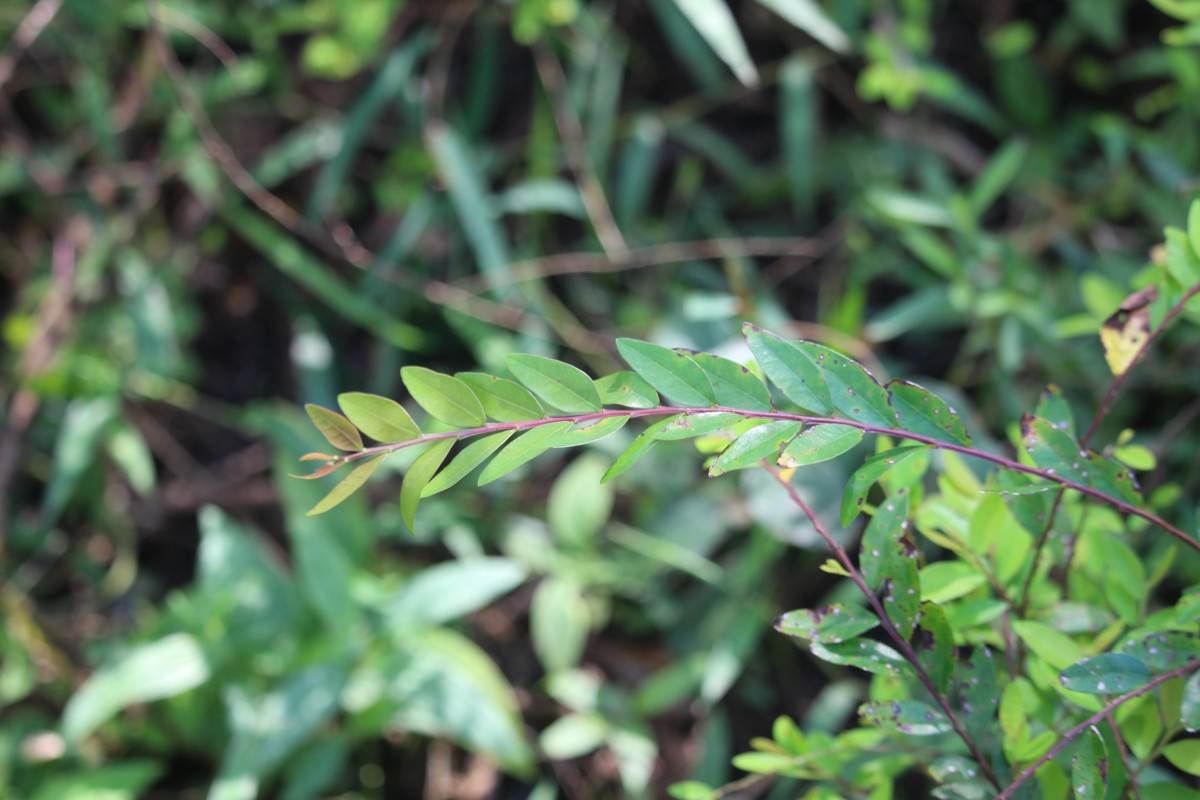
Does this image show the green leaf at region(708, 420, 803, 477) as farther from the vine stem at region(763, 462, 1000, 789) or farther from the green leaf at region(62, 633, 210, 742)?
the green leaf at region(62, 633, 210, 742)

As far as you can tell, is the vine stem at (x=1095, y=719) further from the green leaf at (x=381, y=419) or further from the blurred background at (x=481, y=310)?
the blurred background at (x=481, y=310)

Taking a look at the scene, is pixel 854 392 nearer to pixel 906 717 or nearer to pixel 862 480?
pixel 862 480

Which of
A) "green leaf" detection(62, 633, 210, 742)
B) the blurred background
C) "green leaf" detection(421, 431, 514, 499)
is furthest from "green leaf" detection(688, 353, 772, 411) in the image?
"green leaf" detection(62, 633, 210, 742)

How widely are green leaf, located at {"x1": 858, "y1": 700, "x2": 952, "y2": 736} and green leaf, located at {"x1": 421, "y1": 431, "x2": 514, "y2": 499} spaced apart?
25 cm

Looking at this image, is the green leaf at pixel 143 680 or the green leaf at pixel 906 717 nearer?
the green leaf at pixel 906 717

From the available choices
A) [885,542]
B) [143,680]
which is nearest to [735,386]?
[885,542]

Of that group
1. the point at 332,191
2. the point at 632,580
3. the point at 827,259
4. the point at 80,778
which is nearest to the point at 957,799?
the point at 632,580

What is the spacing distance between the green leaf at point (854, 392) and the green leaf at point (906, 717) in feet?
0.55

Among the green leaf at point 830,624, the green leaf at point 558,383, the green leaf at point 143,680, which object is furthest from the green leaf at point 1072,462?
the green leaf at point 143,680

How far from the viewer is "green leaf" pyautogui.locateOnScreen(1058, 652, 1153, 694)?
1.61ft

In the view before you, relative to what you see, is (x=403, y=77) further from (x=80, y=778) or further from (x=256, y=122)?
(x=80, y=778)

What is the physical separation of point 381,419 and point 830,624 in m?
0.28

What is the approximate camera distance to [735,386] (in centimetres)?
49

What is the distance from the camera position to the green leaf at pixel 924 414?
49 cm
